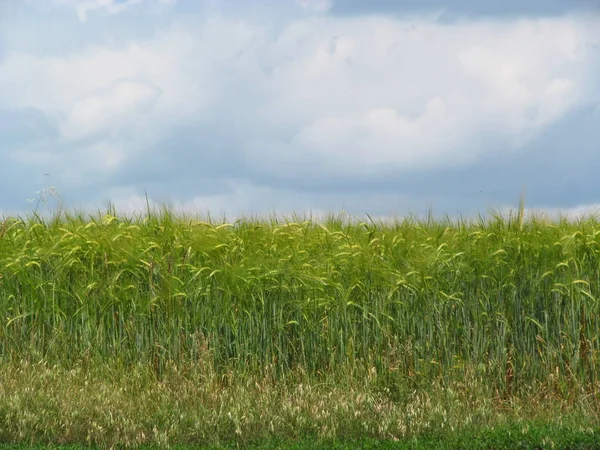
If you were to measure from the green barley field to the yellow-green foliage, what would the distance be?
2cm

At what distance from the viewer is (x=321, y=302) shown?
751cm

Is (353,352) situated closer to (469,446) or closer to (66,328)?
(469,446)

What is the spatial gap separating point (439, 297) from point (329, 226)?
69.8 inches

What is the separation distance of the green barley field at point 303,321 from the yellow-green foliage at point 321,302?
0.02m

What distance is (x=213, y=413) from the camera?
19.7ft

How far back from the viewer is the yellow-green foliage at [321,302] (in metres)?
7.44

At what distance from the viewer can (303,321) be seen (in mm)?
7543

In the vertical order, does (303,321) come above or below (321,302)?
below

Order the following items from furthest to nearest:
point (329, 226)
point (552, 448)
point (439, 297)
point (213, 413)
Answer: point (329, 226) → point (439, 297) → point (213, 413) → point (552, 448)

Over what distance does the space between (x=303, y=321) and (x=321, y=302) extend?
28 centimetres

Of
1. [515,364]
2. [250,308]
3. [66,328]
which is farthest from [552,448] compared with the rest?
[66,328]

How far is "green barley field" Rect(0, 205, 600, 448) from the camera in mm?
6566

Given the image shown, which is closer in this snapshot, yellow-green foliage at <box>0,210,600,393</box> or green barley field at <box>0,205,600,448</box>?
green barley field at <box>0,205,600,448</box>

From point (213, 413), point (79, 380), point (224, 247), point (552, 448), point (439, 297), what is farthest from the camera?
point (224, 247)
